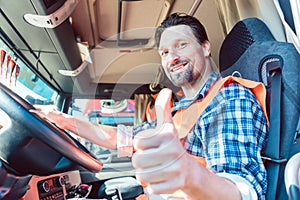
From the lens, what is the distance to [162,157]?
435 millimetres

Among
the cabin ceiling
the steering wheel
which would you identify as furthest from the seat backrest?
the steering wheel

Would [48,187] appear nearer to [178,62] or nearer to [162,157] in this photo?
[178,62]

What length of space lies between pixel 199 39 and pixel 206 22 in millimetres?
652

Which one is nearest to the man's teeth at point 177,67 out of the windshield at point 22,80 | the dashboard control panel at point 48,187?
the windshield at point 22,80

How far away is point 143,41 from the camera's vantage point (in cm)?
214

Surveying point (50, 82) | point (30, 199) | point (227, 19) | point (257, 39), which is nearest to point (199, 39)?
point (257, 39)

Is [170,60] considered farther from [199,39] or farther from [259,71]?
[259,71]

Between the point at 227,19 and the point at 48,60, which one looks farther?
the point at 48,60

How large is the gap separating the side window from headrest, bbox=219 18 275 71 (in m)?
0.56

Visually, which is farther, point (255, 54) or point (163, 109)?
point (255, 54)

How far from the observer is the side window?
60.1 inches

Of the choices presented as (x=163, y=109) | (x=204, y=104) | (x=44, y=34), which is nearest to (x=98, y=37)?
(x=44, y=34)

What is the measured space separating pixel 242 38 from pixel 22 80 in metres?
1.01

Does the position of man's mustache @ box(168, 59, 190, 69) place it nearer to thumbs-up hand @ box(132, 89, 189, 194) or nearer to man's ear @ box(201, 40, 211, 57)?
man's ear @ box(201, 40, 211, 57)
